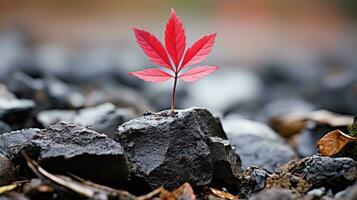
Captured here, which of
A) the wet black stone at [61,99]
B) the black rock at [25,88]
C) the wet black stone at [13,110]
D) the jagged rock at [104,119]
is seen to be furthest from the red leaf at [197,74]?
the black rock at [25,88]

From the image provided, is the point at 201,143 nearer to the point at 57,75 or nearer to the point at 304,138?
the point at 304,138

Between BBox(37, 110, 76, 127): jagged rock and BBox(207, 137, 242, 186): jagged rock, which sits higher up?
BBox(207, 137, 242, 186): jagged rock

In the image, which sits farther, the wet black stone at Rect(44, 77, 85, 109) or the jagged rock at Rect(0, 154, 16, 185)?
the wet black stone at Rect(44, 77, 85, 109)

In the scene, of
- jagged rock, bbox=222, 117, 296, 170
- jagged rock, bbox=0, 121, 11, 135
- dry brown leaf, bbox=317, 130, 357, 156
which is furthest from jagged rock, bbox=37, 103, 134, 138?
dry brown leaf, bbox=317, 130, 357, 156

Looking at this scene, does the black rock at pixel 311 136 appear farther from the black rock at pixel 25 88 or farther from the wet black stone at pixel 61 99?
the black rock at pixel 25 88

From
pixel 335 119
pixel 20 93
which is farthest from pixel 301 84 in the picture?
pixel 20 93

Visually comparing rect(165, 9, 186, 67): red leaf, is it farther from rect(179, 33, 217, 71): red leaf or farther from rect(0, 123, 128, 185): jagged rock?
rect(0, 123, 128, 185): jagged rock
